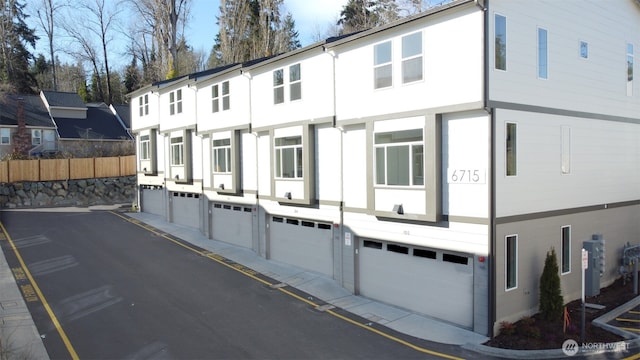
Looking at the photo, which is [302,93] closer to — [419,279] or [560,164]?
[419,279]

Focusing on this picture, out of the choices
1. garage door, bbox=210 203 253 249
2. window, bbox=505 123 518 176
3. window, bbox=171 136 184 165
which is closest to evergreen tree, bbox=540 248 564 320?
window, bbox=505 123 518 176

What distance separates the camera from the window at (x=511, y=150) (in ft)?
44.3

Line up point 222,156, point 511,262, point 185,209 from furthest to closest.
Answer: point 185,209 → point 222,156 → point 511,262

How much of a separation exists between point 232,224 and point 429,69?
586 inches

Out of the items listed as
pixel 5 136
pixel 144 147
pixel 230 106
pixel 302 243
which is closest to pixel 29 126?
pixel 5 136

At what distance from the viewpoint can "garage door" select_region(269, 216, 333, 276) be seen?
19125mm

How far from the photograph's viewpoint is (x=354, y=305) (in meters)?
16.2

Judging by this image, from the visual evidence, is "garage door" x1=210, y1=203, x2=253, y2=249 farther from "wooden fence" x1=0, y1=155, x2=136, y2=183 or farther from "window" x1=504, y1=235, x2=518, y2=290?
"wooden fence" x1=0, y1=155, x2=136, y2=183

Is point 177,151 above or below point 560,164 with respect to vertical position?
above

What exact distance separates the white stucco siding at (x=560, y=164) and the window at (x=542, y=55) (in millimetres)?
1362

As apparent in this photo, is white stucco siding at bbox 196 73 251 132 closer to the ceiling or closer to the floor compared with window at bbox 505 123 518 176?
closer to the ceiling

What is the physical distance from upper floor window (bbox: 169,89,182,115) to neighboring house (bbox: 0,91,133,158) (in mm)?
16677

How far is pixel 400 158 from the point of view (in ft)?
49.7

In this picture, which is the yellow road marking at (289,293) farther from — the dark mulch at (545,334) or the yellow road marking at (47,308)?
the yellow road marking at (47,308)
